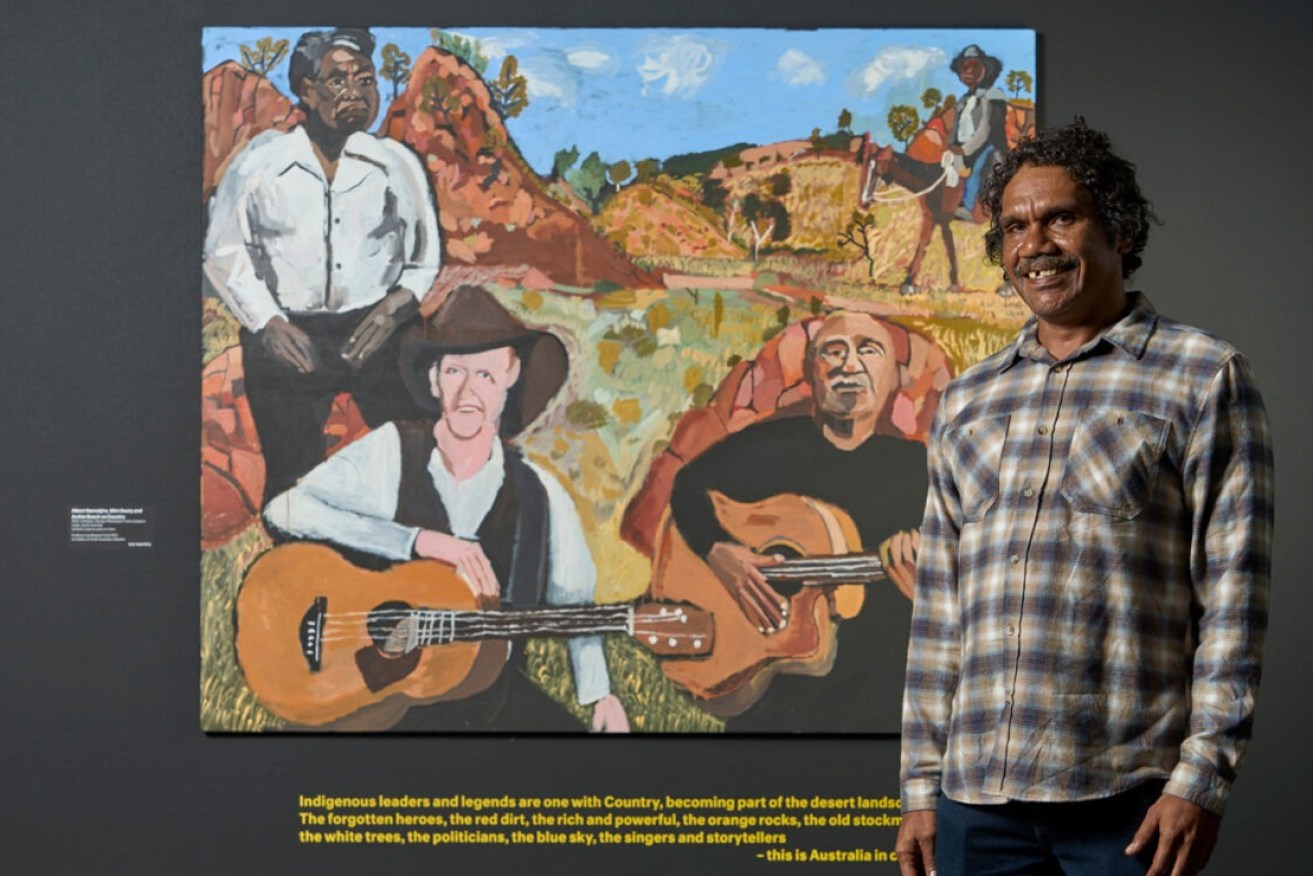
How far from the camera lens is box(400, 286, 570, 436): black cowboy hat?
10.4 feet

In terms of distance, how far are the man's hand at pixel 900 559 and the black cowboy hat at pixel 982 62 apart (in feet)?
3.11

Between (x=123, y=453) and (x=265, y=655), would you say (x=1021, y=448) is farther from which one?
(x=123, y=453)

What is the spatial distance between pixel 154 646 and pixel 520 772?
2.67 feet

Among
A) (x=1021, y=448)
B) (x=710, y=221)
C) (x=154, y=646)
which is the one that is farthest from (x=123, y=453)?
(x=1021, y=448)

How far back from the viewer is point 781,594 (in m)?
3.14

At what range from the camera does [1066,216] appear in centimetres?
192

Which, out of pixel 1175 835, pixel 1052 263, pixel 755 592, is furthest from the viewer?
pixel 755 592

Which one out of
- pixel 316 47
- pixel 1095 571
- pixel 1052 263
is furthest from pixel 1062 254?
pixel 316 47

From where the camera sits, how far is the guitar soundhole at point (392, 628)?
3135 millimetres

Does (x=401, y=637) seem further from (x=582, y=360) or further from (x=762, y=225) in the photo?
(x=762, y=225)

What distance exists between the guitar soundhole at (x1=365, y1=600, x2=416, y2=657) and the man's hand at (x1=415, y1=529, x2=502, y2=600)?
0.40 ft

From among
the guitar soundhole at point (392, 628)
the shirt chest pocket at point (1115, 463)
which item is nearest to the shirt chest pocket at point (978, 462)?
the shirt chest pocket at point (1115, 463)

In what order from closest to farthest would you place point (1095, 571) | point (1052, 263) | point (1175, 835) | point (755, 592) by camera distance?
point (1175, 835) → point (1095, 571) → point (1052, 263) → point (755, 592)

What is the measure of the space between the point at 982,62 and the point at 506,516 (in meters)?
1.36
